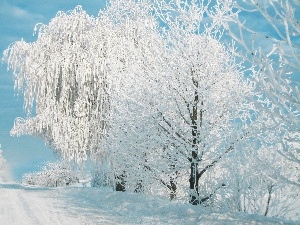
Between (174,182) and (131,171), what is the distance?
1.38 meters

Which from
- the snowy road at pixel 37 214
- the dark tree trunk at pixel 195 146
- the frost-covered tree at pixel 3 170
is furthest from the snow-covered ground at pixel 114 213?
the frost-covered tree at pixel 3 170

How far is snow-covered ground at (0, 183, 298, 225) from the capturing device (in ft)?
26.6

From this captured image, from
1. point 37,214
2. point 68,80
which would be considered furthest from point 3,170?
point 37,214

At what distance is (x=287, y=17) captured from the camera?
442 centimetres

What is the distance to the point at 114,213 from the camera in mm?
10156

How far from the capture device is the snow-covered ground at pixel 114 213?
8099mm

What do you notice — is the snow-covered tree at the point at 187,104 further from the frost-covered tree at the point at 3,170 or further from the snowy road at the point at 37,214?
the frost-covered tree at the point at 3,170

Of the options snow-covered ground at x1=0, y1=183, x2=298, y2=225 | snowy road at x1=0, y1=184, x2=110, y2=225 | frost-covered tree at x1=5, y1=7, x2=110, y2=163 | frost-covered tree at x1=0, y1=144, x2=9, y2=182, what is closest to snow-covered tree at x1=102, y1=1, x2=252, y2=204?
snow-covered ground at x1=0, y1=183, x2=298, y2=225

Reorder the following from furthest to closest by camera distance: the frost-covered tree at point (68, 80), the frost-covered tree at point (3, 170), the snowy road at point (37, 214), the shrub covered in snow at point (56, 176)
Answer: the frost-covered tree at point (3, 170) → the shrub covered in snow at point (56, 176) → the frost-covered tree at point (68, 80) → the snowy road at point (37, 214)

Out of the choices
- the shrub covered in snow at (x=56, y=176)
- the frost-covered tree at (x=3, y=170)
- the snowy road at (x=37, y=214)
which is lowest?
the snowy road at (x=37, y=214)

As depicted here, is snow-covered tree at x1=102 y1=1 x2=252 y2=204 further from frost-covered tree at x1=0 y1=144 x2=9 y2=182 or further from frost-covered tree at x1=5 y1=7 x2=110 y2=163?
frost-covered tree at x1=0 y1=144 x2=9 y2=182

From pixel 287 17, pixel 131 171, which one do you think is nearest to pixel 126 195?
pixel 131 171

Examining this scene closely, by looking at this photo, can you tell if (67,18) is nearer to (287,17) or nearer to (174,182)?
(174,182)

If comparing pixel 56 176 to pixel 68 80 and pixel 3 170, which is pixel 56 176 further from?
pixel 3 170
